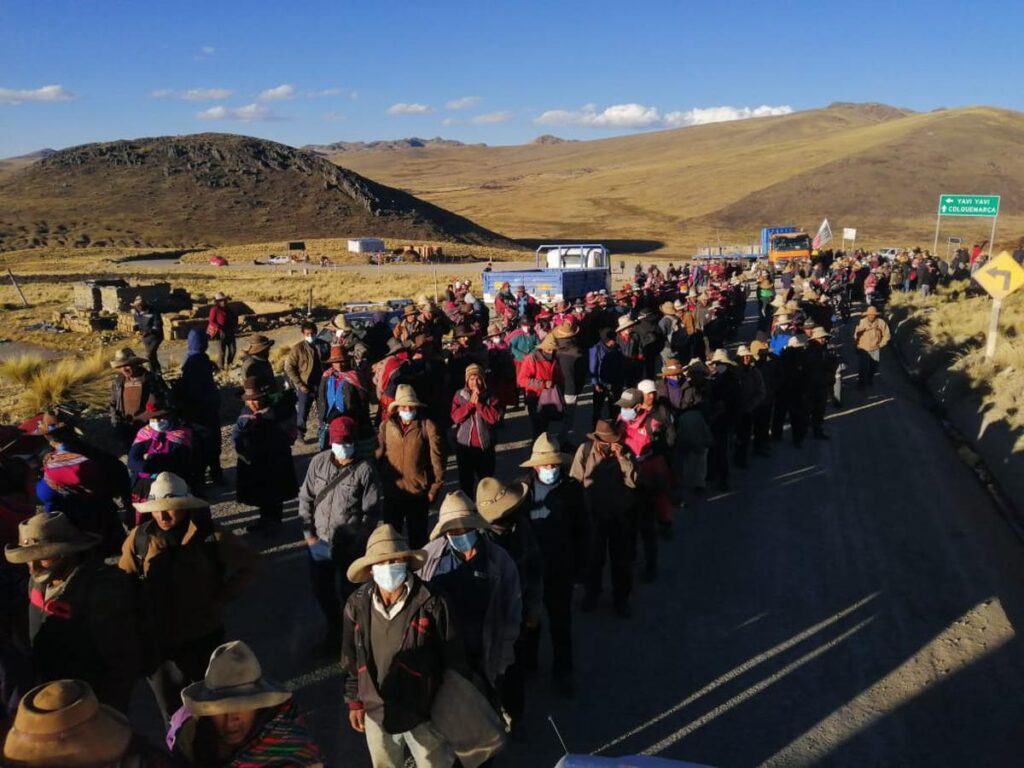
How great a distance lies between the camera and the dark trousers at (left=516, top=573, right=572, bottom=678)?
4996 millimetres

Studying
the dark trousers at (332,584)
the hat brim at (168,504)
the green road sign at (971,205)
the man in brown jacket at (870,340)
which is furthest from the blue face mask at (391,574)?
the green road sign at (971,205)

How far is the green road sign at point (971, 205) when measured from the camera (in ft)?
91.0

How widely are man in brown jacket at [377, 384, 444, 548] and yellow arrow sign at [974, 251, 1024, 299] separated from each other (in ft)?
32.7

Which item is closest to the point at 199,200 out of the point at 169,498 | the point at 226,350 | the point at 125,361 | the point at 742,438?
the point at 226,350

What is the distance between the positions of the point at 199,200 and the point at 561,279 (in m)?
75.3

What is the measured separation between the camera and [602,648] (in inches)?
226

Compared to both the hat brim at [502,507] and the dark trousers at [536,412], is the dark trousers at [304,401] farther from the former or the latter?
the hat brim at [502,507]

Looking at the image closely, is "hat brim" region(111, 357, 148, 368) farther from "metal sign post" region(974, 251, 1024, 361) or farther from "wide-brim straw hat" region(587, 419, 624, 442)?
"metal sign post" region(974, 251, 1024, 361)

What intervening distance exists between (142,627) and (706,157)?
17286cm

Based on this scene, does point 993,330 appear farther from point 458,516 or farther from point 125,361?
point 125,361

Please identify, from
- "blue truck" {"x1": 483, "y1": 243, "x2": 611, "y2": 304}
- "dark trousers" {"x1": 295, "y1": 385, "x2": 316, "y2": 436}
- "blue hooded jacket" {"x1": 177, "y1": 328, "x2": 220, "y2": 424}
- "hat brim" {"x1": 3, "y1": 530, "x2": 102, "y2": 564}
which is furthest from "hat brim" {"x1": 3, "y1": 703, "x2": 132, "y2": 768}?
"blue truck" {"x1": 483, "y1": 243, "x2": 611, "y2": 304}

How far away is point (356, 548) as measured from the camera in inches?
204

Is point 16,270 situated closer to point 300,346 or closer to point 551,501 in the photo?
point 300,346

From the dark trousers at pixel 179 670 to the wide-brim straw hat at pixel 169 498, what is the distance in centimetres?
72
